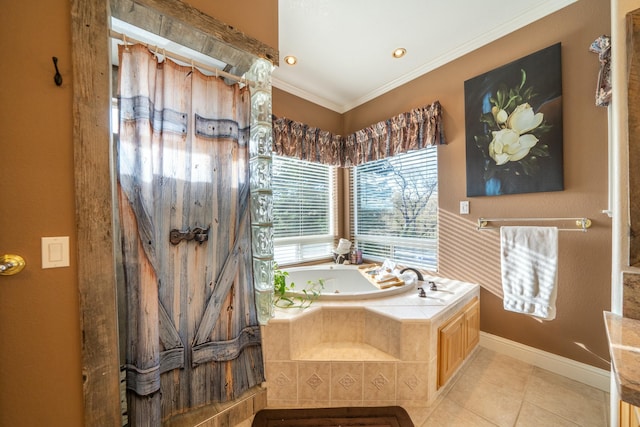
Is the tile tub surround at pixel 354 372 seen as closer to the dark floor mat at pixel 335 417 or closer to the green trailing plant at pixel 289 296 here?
the dark floor mat at pixel 335 417

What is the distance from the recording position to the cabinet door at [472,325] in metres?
1.83

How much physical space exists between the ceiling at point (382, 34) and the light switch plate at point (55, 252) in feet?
6.40

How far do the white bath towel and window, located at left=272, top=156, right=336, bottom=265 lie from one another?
1.91 m

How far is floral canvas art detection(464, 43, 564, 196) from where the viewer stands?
1.67m

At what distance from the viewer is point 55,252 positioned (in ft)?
2.80

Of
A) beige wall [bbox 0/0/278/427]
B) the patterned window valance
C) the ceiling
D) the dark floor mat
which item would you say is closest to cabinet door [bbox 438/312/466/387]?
the dark floor mat

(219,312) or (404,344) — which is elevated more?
(219,312)

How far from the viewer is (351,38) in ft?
6.56

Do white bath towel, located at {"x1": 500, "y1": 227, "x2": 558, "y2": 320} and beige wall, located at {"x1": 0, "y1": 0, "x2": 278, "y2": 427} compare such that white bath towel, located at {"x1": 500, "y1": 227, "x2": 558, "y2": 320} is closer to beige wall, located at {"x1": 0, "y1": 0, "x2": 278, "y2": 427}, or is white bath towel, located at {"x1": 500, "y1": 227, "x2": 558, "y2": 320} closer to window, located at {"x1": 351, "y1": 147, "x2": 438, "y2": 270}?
window, located at {"x1": 351, "y1": 147, "x2": 438, "y2": 270}

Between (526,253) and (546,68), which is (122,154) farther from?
(546,68)

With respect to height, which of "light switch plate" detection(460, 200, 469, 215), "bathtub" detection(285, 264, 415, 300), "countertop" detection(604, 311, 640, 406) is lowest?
"bathtub" detection(285, 264, 415, 300)

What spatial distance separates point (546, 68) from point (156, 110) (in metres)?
2.63

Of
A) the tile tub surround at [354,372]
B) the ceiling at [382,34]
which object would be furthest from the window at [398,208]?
the tile tub surround at [354,372]

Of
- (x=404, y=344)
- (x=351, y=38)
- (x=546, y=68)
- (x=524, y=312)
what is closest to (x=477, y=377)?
(x=524, y=312)
